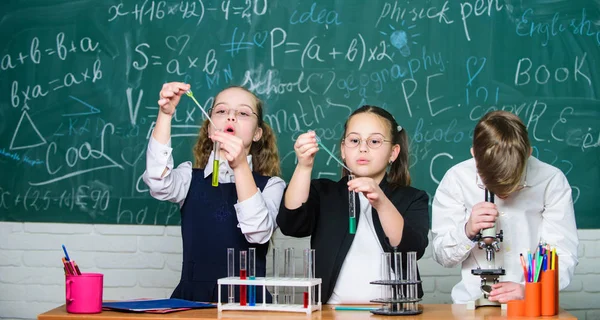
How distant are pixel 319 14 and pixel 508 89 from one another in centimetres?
105

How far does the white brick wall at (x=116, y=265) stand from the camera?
155 inches

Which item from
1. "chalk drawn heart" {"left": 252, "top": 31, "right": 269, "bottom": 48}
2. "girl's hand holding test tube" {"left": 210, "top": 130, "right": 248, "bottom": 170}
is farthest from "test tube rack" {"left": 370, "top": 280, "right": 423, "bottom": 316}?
"chalk drawn heart" {"left": 252, "top": 31, "right": 269, "bottom": 48}

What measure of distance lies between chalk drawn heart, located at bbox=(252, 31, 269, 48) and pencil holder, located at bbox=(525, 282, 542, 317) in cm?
233

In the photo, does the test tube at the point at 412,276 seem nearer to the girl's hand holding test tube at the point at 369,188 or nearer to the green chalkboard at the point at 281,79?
the girl's hand holding test tube at the point at 369,188

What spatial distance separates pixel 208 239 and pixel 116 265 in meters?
1.50

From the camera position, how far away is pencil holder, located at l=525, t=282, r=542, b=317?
203 centimetres

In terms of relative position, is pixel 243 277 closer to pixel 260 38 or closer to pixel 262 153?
pixel 262 153

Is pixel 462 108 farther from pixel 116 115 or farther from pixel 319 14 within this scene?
pixel 116 115

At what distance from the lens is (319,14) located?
403 cm

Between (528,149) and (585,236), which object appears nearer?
(528,149)

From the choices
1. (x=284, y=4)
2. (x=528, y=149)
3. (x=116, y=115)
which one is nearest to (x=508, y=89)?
(x=284, y=4)

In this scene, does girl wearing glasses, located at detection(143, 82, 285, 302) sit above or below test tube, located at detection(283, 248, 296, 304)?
above

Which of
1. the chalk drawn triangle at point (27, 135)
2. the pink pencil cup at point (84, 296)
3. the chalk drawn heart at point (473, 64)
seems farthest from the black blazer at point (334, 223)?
the chalk drawn triangle at point (27, 135)

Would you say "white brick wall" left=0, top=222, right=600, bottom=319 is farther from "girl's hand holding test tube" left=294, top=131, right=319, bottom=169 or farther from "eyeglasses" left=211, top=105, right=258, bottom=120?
"girl's hand holding test tube" left=294, top=131, right=319, bottom=169
